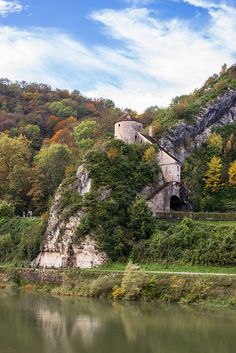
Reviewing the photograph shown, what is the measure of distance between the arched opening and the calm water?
81.8 feet

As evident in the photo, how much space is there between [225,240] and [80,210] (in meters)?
16.5

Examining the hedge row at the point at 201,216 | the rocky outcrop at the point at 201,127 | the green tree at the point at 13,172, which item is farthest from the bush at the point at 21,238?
the rocky outcrop at the point at 201,127

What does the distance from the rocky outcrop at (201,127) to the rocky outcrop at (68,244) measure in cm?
1833

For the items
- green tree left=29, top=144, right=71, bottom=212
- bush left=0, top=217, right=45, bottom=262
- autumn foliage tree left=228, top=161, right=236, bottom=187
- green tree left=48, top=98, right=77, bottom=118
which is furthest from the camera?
green tree left=48, top=98, right=77, bottom=118

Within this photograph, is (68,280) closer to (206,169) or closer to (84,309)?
(84,309)

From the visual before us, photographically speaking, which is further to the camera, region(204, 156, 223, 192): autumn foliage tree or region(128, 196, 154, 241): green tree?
region(204, 156, 223, 192): autumn foliage tree

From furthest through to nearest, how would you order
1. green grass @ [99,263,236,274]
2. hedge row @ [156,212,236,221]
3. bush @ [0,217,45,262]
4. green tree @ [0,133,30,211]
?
1. green tree @ [0,133,30,211]
2. bush @ [0,217,45,262]
3. hedge row @ [156,212,236,221]
4. green grass @ [99,263,236,274]

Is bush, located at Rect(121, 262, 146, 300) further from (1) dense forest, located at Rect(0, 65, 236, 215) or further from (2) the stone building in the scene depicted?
(1) dense forest, located at Rect(0, 65, 236, 215)

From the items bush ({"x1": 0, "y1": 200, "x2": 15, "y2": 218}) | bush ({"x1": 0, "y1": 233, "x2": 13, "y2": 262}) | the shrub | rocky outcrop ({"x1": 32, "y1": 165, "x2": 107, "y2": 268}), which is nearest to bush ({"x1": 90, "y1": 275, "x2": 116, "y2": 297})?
the shrub

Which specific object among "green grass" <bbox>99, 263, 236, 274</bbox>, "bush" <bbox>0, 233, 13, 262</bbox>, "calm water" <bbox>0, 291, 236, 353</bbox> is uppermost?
"bush" <bbox>0, 233, 13, 262</bbox>

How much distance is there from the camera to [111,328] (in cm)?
2797

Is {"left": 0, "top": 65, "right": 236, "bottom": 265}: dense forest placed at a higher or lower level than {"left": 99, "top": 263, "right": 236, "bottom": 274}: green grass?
higher

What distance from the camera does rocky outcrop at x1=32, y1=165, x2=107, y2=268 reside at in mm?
50156

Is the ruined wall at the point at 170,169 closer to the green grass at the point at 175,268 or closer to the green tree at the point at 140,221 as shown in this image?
the green tree at the point at 140,221
